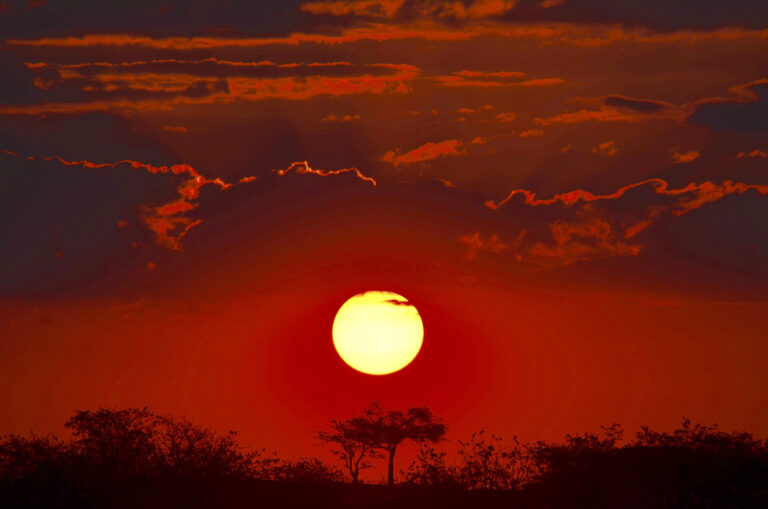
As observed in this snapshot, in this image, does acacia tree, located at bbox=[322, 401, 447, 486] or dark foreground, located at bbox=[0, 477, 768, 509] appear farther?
acacia tree, located at bbox=[322, 401, 447, 486]

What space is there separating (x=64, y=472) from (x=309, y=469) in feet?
191

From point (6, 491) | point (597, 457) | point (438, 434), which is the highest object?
point (438, 434)

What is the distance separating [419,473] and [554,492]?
19.4 meters

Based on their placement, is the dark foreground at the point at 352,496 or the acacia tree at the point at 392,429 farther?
the acacia tree at the point at 392,429

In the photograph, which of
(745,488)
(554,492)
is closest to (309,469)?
(554,492)

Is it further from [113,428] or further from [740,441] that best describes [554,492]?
[113,428]

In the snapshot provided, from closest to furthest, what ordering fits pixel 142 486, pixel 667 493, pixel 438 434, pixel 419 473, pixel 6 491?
pixel 6 491
pixel 667 493
pixel 142 486
pixel 419 473
pixel 438 434

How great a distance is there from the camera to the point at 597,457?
10844 cm

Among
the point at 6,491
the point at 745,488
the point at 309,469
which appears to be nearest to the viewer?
the point at 6,491

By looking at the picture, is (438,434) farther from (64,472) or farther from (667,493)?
(64,472)

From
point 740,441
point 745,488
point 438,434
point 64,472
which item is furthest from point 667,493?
point 438,434

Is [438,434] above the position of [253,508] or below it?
above

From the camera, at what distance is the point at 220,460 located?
367 ft

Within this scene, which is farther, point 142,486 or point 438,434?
point 438,434
